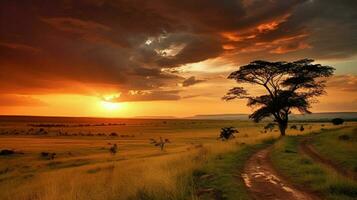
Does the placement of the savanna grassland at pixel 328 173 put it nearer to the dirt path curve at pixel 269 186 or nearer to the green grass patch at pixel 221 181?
the dirt path curve at pixel 269 186

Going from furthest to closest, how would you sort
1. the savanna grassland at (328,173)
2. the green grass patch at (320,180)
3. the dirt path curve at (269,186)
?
the savanna grassland at (328,173) < the green grass patch at (320,180) < the dirt path curve at (269,186)

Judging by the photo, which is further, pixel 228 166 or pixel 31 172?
pixel 31 172

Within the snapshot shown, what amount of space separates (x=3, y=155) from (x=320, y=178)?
54.2 meters

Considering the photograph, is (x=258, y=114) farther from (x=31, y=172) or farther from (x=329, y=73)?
(x=31, y=172)

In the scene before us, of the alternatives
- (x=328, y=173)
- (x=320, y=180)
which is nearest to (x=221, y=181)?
(x=320, y=180)

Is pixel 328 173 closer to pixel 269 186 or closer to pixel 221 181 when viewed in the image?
pixel 269 186

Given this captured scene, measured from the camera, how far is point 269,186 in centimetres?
1220

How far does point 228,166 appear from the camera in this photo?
17719 mm

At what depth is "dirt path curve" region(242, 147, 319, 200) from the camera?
1058cm

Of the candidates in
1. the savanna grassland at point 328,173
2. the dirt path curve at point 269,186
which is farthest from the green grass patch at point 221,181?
the savanna grassland at point 328,173

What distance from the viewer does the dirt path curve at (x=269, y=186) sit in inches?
417

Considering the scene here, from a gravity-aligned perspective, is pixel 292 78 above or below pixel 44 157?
above

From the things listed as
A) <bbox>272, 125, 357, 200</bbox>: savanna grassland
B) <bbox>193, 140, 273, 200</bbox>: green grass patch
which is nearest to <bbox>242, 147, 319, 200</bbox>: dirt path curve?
<bbox>193, 140, 273, 200</bbox>: green grass patch

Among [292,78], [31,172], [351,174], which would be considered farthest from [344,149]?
[31,172]
